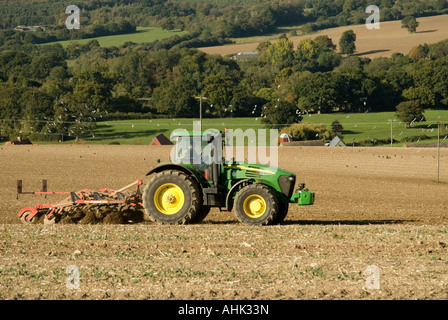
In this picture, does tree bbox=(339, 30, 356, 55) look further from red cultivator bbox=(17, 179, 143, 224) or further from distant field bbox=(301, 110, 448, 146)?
red cultivator bbox=(17, 179, 143, 224)

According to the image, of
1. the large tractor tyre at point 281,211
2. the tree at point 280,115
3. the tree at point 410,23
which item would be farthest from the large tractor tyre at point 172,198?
the tree at point 410,23

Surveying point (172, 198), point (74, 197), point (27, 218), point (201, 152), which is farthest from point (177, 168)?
point (27, 218)

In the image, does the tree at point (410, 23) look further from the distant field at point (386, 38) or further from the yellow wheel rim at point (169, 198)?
the yellow wheel rim at point (169, 198)

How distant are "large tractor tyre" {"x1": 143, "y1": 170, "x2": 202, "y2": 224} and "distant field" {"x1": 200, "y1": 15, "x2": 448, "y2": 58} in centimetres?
14506

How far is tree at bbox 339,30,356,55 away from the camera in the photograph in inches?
6614

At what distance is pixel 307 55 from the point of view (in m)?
167

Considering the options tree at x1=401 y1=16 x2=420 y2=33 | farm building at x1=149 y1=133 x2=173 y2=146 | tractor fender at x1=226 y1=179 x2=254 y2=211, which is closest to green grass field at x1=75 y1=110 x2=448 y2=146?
farm building at x1=149 y1=133 x2=173 y2=146

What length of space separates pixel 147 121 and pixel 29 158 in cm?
3559

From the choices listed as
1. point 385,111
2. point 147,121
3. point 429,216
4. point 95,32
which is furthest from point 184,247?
point 95,32

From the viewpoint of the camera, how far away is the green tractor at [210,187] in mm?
16547

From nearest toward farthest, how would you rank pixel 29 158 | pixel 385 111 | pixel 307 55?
pixel 29 158 < pixel 385 111 < pixel 307 55

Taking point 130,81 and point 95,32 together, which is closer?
point 130,81

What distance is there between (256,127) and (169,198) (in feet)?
196

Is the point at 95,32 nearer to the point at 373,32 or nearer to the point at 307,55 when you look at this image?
the point at 307,55
